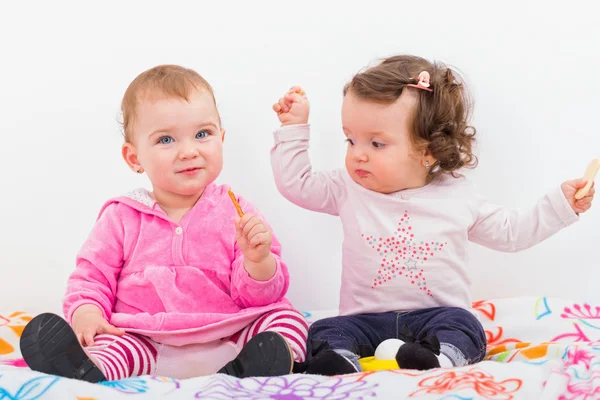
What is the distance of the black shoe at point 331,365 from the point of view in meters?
1.40

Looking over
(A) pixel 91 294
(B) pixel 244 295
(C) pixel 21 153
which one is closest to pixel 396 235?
(B) pixel 244 295

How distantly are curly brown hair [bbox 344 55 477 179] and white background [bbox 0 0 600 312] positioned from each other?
45 cm

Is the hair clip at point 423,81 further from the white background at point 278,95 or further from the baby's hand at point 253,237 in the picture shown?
the white background at point 278,95

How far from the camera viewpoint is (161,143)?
1.67 meters

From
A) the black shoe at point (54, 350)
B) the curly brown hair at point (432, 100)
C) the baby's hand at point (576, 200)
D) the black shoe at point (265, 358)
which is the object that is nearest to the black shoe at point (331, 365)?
the black shoe at point (265, 358)

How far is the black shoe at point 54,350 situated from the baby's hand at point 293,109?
0.67 m

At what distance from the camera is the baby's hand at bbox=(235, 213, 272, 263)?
154 centimetres

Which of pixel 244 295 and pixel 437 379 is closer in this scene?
pixel 437 379

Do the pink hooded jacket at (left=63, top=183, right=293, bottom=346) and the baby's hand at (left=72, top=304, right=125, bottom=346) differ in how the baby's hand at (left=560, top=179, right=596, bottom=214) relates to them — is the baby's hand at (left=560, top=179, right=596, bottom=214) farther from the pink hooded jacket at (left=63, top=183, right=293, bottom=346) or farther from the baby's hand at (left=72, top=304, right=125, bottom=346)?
the baby's hand at (left=72, top=304, right=125, bottom=346)

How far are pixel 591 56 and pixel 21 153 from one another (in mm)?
1515

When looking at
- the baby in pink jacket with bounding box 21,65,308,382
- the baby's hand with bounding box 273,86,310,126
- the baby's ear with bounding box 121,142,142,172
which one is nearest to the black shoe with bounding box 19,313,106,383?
the baby in pink jacket with bounding box 21,65,308,382

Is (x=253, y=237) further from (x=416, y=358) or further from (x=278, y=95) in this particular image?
(x=278, y=95)

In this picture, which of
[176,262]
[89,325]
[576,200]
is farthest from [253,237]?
[576,200]

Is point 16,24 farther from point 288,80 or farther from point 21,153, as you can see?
point 288,80
